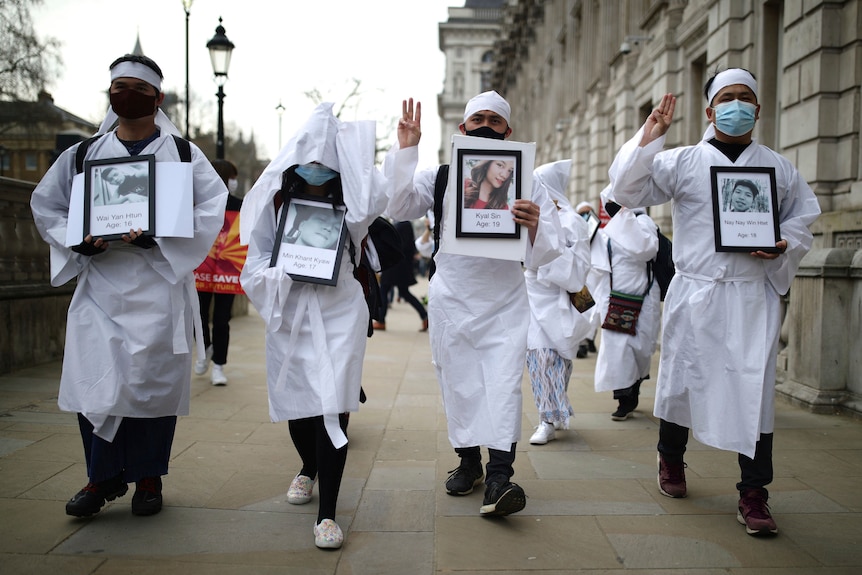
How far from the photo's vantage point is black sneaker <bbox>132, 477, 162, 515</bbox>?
3803 mm

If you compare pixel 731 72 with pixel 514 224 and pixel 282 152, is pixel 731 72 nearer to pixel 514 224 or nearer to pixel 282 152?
pixel 514 224

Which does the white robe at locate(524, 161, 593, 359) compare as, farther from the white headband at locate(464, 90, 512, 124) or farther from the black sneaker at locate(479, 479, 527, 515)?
the black sneaker at locate(479, 479, 527, 515)

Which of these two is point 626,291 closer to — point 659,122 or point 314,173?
point 659,122

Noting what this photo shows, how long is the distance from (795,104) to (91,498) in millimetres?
7879

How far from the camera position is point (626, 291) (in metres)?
6.16

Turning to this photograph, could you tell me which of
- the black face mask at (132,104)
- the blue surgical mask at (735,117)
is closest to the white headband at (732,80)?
the blue surgical mask at (735,117)

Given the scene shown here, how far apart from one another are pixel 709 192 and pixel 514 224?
1050 mm

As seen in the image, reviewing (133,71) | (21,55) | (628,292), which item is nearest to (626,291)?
(628,292)

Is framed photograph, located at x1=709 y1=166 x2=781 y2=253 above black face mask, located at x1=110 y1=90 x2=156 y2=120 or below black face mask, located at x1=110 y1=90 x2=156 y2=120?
below

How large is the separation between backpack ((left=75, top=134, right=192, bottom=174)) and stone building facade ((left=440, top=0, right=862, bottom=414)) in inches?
208

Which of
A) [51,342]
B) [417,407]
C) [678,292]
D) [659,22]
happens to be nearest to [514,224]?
[678,292]

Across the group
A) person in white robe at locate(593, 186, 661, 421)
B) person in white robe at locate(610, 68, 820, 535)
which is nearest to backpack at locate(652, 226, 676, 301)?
person in white robe at locate(593, 186, 661, 421)

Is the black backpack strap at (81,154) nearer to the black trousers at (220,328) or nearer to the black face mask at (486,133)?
the black face mask at (486,133)

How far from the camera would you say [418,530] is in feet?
12.0
